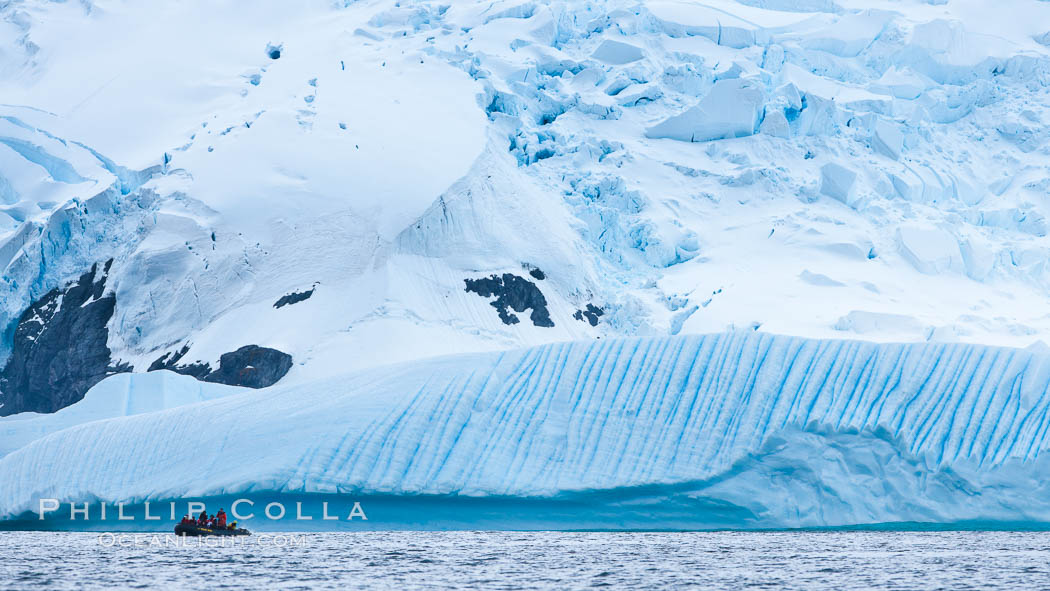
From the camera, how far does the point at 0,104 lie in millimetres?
34438

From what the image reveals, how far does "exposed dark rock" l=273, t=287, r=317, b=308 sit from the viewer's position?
1099 inches

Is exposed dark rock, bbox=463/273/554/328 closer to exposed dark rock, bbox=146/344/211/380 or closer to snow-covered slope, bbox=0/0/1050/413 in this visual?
snow-covered slope, bbox=0/0/1050/413

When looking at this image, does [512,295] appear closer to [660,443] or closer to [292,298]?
[292,298]

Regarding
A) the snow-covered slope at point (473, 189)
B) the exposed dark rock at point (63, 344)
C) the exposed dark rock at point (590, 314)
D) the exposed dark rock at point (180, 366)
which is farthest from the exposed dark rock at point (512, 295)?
the exposed dark rock at point (63, 344)

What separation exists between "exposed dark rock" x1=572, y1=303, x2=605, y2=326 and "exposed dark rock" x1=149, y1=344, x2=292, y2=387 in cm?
602

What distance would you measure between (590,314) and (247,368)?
7086 mm


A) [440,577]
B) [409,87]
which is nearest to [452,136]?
[409,87]

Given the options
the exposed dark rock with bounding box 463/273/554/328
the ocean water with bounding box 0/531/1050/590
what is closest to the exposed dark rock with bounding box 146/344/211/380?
the exposed dark rock with bounding box 463/273/554/328

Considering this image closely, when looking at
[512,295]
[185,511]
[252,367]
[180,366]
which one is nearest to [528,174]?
[512,295]

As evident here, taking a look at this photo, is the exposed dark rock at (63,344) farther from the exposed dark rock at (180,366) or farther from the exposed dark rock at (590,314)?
the exposed dark rock at (590,314)

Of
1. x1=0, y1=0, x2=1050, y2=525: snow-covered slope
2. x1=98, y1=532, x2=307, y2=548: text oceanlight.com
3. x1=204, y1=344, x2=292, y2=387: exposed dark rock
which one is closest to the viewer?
x1=98, y1=532, x2=307, y2=548: text oceanlight.com

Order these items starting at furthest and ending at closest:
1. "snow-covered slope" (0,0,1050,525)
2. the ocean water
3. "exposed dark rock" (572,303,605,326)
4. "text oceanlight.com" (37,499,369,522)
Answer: "exposed dark rock" (572,303,605,326) → "snow-covered slope" (0,0,1050,525) → "text oceanlight.com" (37,499,369,522) → the ocean water

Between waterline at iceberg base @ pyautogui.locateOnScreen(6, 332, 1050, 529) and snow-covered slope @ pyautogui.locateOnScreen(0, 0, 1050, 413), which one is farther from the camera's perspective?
snow-covered slope @ pyautogui.locateOnScreen(0, 0, 1050, 413)

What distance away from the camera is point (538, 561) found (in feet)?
45.0
